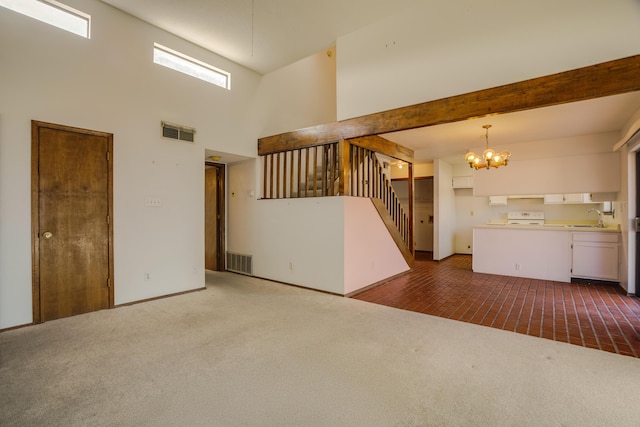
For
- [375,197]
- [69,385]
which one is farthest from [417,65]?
[69,385]

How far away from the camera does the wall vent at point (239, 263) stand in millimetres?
6066

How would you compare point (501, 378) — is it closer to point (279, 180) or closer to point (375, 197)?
point (375, 197)

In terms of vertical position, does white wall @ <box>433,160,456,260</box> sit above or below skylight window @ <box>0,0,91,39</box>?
below

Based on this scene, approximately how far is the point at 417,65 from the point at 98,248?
4.81 meters

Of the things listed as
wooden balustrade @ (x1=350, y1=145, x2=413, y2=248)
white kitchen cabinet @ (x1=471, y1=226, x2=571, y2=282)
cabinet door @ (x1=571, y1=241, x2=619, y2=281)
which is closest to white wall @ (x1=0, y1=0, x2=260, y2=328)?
wooden balustrade @ (x1=350, y1=145, x2=413, y2=248)

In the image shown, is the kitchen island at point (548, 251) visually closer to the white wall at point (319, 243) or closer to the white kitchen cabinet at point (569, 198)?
the white kitchen cabinet at point (569, 198)

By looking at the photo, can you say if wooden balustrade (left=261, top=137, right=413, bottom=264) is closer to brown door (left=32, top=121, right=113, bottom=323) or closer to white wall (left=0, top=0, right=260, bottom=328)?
white wall (left=0, top=0, right=260, bottom=328)

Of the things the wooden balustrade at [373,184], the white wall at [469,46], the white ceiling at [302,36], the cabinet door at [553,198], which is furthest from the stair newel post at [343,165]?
the cabinet door at [553,198]

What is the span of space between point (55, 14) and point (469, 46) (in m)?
4.99

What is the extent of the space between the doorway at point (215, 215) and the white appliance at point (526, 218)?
7.31 m

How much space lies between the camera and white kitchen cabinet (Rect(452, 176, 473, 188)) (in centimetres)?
862

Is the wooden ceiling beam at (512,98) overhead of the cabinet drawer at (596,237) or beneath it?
overhead

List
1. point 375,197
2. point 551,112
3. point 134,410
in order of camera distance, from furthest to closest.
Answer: point 375,197 < point 551,112 < point 134,410

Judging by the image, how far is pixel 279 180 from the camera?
226 inches
